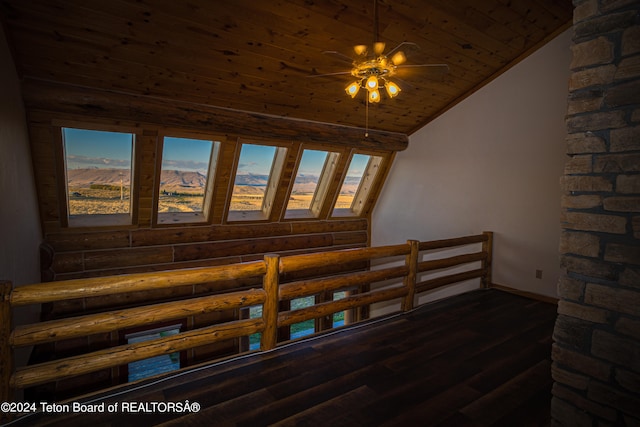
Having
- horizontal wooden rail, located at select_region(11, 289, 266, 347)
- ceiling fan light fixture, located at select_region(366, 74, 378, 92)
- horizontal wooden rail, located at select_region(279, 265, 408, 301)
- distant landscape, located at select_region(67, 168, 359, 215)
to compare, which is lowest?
horizontal wooden rail, located at select_region(11, 289, 266, 347)

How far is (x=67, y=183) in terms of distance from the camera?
4.51 m

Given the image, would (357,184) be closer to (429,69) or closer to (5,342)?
(429,69)

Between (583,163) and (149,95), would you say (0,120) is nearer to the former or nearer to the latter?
(149,95)

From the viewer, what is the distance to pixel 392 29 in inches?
152

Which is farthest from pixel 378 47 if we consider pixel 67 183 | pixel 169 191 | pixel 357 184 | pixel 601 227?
pixel 357 184

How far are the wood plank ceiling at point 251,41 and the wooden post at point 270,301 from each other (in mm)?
1641

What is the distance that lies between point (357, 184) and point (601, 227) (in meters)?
5.57

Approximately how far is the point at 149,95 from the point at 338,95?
2395mm

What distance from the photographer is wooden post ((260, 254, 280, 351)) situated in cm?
293

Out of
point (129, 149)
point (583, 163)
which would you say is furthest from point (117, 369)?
point (583, 163)

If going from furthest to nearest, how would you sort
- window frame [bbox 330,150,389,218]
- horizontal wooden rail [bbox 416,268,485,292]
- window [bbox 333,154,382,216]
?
window [bbox 333,154,382,216], window frame [bbox 330,150,389,218], horizontal wooden rail [bbox 416,268,485,292]

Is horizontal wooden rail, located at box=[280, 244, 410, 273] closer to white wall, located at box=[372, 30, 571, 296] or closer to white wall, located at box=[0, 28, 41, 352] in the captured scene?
white wall, located at box=[372, 30, 571, 296]

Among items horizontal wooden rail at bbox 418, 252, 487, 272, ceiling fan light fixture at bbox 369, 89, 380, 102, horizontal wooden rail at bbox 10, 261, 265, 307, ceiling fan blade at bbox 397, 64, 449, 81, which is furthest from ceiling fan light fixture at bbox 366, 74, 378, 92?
horizontal wooden rail at bbox 418, 252, 487, 272

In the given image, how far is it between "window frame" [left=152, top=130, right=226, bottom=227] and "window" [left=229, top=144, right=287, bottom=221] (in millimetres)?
380
